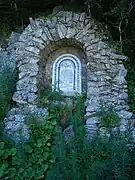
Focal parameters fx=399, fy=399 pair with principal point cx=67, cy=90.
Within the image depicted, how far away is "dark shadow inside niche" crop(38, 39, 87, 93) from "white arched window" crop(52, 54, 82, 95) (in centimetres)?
7

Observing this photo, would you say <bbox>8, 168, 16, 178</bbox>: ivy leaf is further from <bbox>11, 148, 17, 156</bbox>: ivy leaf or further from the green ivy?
<bbox>11, 148, 17, 156</bbox>: ivy leaf

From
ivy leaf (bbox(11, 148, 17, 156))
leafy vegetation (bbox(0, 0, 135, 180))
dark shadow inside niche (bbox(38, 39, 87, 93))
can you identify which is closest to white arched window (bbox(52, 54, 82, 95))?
dark shadow inside niche (bbox(38, 39, 87, 93))

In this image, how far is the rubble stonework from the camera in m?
6.10

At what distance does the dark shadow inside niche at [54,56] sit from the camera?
260 inches

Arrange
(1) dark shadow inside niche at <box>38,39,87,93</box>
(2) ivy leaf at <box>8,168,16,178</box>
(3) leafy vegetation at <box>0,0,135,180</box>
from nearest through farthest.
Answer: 1. (3) leafy vegetation at <box>0,0,135,180</box>
2. (2) ivy leaf at <box>8,168,16,178</box>
3. (1) dark shadow inside niche at <box>38,39,87,93</box>

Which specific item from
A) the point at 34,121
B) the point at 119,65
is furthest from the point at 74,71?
the point at 34,121

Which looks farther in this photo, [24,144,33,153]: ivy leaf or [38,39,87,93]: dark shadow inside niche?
[38,39,87,93]: dark shadow inside niche

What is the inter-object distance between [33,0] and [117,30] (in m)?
1.58

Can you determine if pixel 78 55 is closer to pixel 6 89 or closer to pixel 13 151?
pixel 6 89

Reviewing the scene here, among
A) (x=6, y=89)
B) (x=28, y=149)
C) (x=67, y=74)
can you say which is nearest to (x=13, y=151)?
(x=28, y=149)

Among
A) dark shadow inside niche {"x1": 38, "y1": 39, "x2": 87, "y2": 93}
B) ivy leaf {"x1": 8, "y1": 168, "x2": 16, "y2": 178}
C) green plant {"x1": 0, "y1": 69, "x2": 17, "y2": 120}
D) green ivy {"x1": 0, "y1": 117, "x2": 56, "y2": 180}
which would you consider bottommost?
ivy leaf {"x1": 8, "y1": 168, "x2": 16, "y2": 178}

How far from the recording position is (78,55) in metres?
A: 6.81

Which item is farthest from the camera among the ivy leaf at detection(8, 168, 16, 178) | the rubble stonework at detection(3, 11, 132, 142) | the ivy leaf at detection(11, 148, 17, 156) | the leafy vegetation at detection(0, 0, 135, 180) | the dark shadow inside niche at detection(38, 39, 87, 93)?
the dark shadow inside niche at detection(38, 39, 87, 93)

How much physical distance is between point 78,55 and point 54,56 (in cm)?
42
